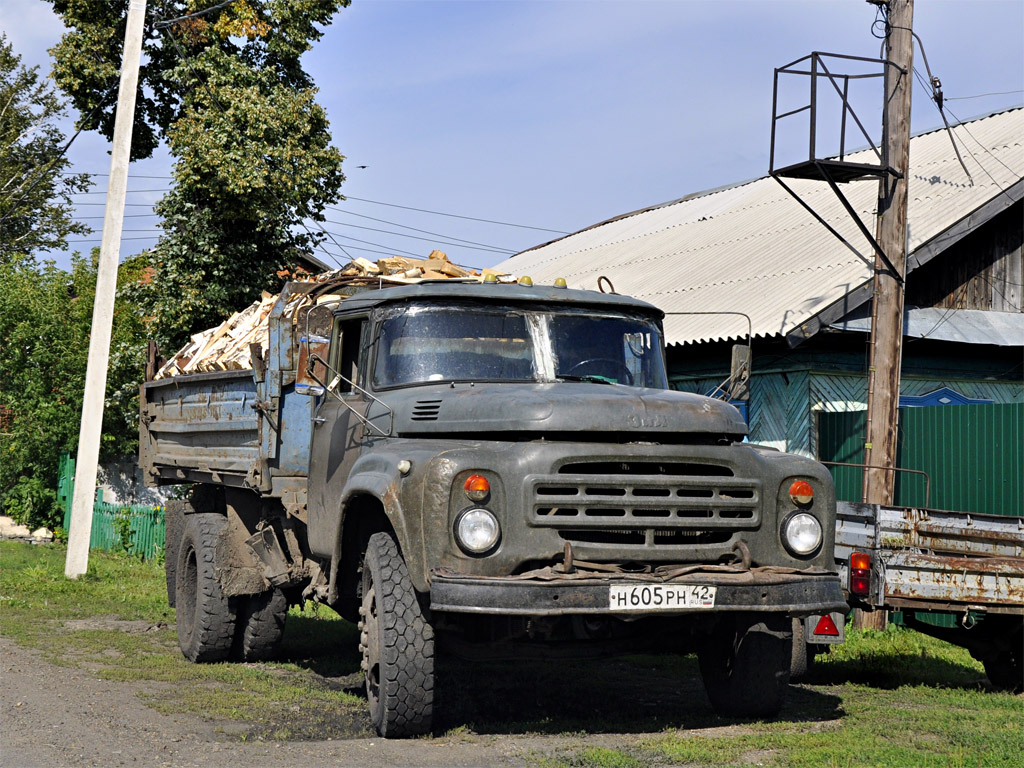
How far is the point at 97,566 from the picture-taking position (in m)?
16.3

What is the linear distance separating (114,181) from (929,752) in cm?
1273

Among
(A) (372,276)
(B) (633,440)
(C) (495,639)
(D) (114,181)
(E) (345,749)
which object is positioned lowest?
(E) (345,749)

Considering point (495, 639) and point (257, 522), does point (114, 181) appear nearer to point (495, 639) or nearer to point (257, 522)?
point (257, 522)

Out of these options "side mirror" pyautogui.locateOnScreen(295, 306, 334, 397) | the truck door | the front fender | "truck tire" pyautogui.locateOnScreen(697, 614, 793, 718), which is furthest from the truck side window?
"truck tire" pyautogui.locateOnScreen(697, 614, 793, 718)

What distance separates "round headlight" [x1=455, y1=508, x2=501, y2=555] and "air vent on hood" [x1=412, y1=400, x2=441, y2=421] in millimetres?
838

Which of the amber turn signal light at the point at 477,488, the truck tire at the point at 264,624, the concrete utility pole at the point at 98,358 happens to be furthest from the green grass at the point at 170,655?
the amber turn signal light at the point at 477,488

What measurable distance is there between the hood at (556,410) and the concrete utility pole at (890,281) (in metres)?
4.58

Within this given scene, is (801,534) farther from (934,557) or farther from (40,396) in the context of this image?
(40,396)

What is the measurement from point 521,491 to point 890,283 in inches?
238

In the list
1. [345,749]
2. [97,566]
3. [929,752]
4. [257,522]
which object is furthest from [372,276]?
[97,566]

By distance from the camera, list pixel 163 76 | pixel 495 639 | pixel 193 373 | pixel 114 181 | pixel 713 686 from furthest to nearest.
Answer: pixel 163 76 → pixel 114 181 → pixel 193 373 → pixel 713 686 → pixel 495 639

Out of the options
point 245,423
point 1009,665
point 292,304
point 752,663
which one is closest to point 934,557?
point 1009,665

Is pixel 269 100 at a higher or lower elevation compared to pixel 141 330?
higher

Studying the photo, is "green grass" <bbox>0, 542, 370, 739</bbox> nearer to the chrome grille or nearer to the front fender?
the front fender
